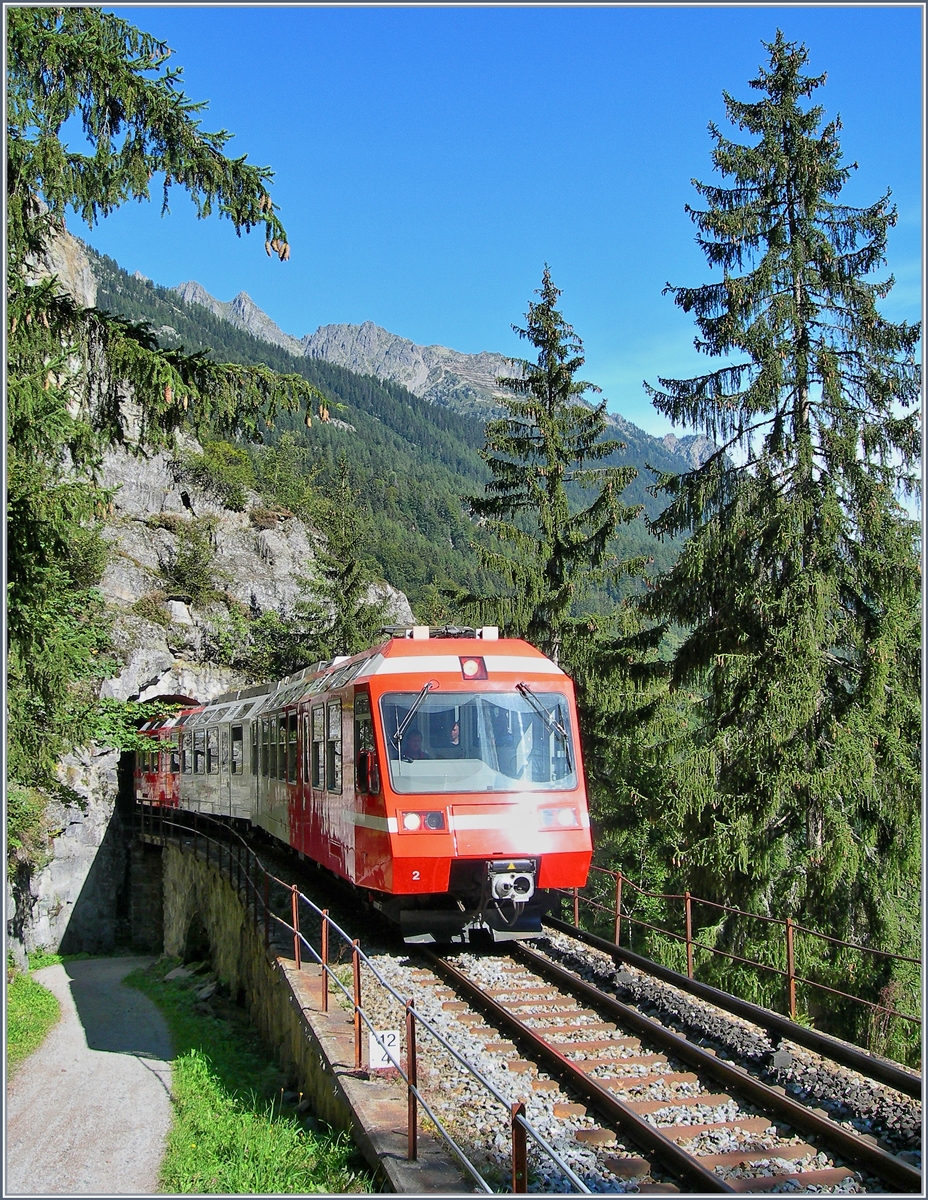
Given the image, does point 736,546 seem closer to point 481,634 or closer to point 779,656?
point 779,656

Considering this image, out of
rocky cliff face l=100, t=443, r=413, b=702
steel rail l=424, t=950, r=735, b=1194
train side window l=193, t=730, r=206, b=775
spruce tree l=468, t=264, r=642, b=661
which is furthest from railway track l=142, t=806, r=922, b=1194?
rocky cliff face l=100, t=443, r=413, b=702

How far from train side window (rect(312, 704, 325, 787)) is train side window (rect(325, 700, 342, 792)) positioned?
0.36 metres

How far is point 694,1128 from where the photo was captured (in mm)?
6270

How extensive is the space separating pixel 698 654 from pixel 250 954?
336 inches

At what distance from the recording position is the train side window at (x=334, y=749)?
11.9m

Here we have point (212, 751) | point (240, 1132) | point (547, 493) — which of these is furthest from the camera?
point (212, 751)

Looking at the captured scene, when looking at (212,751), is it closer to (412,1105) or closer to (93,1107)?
(93,1107)

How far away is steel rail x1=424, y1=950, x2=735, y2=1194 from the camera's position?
17.6 feet

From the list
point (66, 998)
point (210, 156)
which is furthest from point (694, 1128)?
point (66, 998)

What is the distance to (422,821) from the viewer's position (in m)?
9.93

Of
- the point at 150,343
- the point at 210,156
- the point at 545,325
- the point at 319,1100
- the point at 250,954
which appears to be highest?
the point at 545,325

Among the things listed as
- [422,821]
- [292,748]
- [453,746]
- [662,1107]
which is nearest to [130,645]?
[292,748]

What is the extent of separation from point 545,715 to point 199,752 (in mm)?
18579

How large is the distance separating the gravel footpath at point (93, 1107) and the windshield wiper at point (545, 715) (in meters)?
5.68
